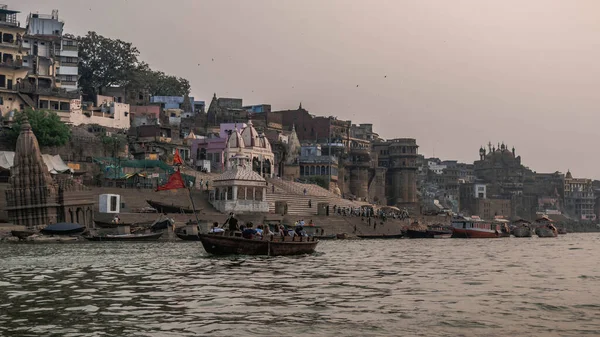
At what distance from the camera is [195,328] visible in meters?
16.8

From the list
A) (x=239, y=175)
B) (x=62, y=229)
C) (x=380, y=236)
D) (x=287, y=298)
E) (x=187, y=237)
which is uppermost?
(x=239, y=175)

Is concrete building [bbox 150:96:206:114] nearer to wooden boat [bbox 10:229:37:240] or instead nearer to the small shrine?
the small shrine

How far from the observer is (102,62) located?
106 meters

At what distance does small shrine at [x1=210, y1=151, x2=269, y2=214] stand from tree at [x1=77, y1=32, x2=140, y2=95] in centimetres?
3367

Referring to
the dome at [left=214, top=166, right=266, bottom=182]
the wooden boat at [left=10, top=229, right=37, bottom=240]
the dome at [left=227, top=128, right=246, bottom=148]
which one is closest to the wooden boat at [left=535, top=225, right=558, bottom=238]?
the dome at [left=227, top=128, right=246, bottom=148]

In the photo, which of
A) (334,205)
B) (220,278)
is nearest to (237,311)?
(220,278)

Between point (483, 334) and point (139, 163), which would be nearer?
point (483, 334)

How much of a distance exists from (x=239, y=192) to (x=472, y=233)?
30.4 m

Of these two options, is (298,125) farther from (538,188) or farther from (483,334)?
(483,334)

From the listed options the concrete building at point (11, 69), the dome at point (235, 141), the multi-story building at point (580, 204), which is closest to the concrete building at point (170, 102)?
the dome at point (235, 141)

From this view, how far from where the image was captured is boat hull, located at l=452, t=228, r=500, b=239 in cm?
9356

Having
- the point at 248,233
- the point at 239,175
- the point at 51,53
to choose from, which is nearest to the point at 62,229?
the point at 248,233

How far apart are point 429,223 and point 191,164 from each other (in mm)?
36440

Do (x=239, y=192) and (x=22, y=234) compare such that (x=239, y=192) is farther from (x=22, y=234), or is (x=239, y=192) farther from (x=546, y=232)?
(x=546, y=232)
